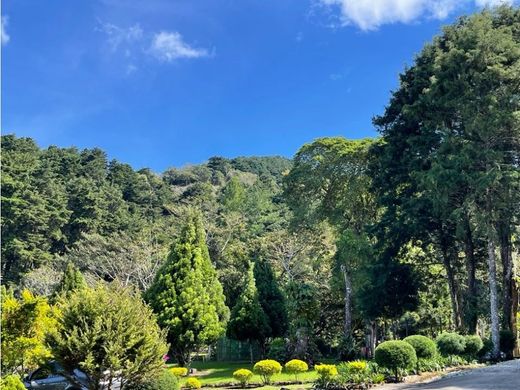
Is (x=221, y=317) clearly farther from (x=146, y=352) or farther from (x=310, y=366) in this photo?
(x=146, y=352)

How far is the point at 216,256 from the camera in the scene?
41688 mm

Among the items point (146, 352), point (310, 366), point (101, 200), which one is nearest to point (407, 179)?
point (310, 366)

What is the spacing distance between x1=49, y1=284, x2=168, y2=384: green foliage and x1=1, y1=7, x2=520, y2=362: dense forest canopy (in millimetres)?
9506

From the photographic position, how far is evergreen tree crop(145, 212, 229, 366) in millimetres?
21578

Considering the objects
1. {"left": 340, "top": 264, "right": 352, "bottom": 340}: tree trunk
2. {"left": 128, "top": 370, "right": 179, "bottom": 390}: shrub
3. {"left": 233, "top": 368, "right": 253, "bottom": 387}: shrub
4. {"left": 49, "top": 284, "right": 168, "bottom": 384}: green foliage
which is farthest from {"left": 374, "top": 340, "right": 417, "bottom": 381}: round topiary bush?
{"left": 340, "top": 264, "right": 352, "bottom": 340}: tree trunk

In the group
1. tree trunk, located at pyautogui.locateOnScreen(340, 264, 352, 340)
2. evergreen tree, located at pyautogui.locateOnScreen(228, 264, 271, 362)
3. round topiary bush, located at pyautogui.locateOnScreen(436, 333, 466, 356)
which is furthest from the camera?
tree trunk, located at pyautogui.locateOnScreen(340, 264, 352, 340)

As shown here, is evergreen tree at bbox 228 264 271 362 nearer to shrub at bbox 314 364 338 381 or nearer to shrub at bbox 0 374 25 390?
shrub at bbox 314 364 338 381

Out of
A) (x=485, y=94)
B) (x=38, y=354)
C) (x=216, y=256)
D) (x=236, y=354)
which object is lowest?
(x=236, y=354)

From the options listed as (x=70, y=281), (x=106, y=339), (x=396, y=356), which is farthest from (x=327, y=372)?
(x=70, y=281)

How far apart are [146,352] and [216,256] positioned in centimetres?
3032

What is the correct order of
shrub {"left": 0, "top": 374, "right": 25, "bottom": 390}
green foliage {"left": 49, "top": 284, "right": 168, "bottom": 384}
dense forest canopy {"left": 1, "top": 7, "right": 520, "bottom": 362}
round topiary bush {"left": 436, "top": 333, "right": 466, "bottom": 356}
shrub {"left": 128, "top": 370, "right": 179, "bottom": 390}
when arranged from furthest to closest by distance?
dense forest canopy {"left": 1, "top": 7, "right": 520, "bottom": 362}, round topiary bush {"left": 436, "top": 333, "right": 466, "bottom": 356}, shrub {"left": 128, "top": 370, "right": 179, "bottom": 390}, green foliage {"left": 49, "top": 284, "right": 168, "bottom": 384}, shrub {"left": 0, "top": 374, "right": 25, "bottom": 390}

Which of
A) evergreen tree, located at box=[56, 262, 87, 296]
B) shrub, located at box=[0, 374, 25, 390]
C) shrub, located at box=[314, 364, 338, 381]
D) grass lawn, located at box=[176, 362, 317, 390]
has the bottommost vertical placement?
grass lawn, located at box=[176, 362, 317, 390]

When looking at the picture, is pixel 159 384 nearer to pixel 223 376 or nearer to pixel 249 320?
pixel 223 376

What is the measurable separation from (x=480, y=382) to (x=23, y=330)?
41.0 ft
